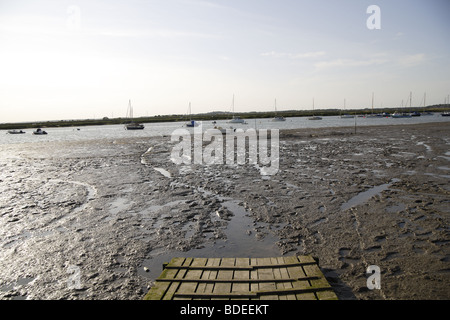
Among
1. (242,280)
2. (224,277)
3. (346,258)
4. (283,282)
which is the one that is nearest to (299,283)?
(283,282)

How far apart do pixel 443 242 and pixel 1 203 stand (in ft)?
55.5

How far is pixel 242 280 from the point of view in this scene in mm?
6023

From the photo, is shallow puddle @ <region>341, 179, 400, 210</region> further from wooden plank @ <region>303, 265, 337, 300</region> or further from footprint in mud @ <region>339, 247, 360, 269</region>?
wooden plank @ <region>303, 265, 337, 300</region>

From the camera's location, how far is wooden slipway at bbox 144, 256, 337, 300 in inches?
220

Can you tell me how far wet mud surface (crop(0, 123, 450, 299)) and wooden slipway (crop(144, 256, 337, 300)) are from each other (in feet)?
2.46

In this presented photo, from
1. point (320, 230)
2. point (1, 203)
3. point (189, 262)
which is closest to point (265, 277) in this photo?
point (189, 262)

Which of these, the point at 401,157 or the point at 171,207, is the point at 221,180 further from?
the point at 401,157

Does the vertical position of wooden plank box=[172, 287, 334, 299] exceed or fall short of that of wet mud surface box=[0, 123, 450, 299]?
it exceeds it

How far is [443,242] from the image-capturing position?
833cm

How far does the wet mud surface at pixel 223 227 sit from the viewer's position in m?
6.95

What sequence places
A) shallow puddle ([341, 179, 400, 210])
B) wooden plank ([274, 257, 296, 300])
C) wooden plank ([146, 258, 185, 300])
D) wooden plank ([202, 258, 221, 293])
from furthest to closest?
shallow puddle ([341, 179, 400, 210])
wooden plank ([202, 258, 221, 293])
wooden plank ([146, 258, 185, 300])
wooden plank ([274, 257, 296, 300])

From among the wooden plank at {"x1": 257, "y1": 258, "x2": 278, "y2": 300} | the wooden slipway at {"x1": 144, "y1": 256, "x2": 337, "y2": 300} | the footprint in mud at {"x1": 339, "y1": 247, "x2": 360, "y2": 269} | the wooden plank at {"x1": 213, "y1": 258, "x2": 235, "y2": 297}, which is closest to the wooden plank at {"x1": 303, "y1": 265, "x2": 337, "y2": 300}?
the wooden slipway at {"x1": 144, "y1": 256, "x2": 337, "y2": 300}

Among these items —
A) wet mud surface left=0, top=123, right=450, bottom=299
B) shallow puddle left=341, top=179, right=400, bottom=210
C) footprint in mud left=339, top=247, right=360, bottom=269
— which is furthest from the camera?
shallow puddle left=341, top=179, right=400, bottom=210

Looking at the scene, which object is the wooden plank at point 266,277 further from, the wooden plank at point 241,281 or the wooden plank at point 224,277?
the wooden plank at point 224,277
